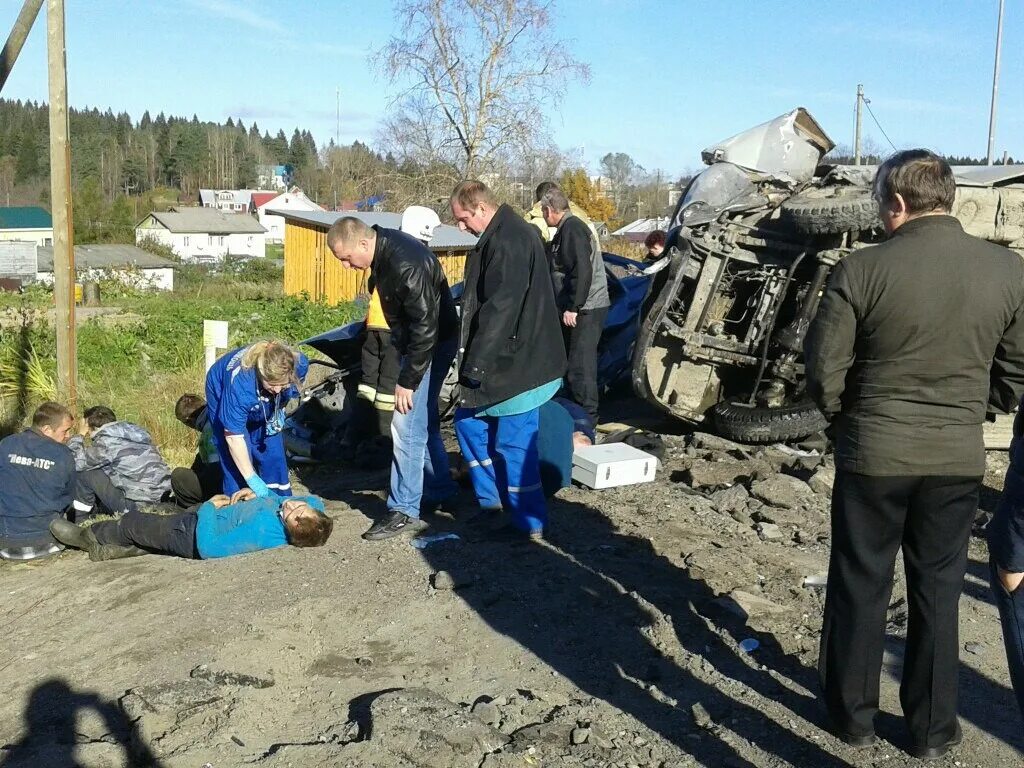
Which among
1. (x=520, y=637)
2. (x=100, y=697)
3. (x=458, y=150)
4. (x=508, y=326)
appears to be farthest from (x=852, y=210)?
(x=458, y=150)

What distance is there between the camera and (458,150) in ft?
94.8

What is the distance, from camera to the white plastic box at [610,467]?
6398 millimetres

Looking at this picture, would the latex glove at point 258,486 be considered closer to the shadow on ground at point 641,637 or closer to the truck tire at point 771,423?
the shadow on ground at point 641,637

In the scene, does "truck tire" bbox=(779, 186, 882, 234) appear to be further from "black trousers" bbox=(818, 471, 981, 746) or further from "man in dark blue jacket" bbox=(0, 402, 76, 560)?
"man in dark blue jacket" bbox=(0, 402, 76, 560)

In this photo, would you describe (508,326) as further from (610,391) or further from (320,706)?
(610,391)

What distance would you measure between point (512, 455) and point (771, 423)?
3.02 meters

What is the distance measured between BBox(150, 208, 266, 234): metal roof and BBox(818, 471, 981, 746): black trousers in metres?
73.6

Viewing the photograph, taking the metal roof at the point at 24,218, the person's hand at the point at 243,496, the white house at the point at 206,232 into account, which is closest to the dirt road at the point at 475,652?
the person's hand at the point at 243,496

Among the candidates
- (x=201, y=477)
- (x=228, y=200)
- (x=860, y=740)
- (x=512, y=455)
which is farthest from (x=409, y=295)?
(x=228, y=200)

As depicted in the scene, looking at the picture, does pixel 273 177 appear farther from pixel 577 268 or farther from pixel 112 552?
pixel 112 552

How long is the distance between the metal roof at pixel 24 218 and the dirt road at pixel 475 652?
60665mm

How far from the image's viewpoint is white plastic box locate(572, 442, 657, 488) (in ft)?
21.0

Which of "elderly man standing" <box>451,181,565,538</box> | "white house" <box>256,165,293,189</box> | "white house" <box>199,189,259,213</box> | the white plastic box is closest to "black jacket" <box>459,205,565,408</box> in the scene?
"elderly man standing" <box>451,181,565,538</box>

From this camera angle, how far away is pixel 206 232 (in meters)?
73.9
